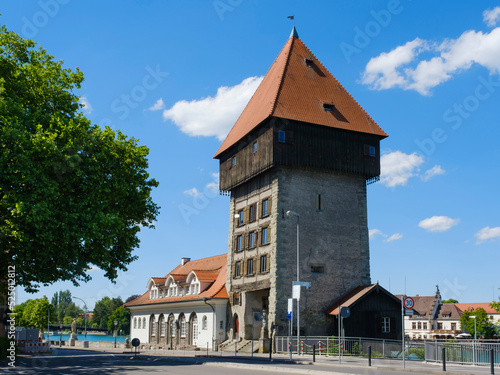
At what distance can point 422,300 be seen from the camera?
441ft

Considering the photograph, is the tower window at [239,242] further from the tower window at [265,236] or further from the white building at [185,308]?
the tower window at [265,236]

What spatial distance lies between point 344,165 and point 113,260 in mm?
21562

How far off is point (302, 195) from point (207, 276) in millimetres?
15849

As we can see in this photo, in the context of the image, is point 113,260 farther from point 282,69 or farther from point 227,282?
point 282,69

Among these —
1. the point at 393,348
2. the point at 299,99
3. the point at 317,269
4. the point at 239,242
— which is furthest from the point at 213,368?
the point at 299,99

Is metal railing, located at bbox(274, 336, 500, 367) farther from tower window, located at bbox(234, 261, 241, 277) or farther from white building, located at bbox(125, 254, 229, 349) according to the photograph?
white building, located at bbox(125, 254, 229, 349)

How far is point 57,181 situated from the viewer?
27.4 metres

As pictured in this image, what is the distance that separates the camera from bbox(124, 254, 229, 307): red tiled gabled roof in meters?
49.9

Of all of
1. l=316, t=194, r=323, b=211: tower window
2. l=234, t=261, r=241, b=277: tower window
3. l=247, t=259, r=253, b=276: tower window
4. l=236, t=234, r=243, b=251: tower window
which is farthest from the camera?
l=236, t=234, r=243, b=251: tower window

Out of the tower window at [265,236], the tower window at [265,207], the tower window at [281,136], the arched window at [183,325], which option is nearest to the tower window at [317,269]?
the tower window at [265,236]

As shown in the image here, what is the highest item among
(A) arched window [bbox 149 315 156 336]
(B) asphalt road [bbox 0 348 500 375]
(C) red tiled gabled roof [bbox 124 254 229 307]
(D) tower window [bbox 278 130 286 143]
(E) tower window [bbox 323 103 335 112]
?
(E) tower window [bbox 323 103 335 112]

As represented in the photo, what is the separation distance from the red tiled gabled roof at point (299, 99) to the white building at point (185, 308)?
12.7m

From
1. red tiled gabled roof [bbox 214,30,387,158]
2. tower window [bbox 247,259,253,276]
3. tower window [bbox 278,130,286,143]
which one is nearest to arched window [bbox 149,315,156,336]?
tower window [bbox 247,259,253,276]

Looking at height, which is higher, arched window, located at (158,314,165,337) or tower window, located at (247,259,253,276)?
tower window, located at (247,259,253,276)
